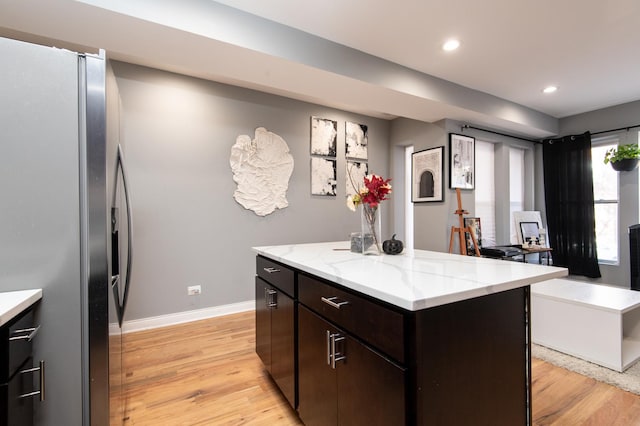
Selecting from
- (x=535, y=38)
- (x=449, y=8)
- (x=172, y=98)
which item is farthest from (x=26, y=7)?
(x=535, y=38)

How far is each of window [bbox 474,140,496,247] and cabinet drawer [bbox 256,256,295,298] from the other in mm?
3653

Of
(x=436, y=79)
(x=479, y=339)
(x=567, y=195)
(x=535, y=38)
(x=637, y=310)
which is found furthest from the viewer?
(x=567, y=195)

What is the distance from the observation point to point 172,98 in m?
3.14

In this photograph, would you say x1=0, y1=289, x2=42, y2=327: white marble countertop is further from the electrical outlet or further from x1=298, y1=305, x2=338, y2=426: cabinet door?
the electrical outlet

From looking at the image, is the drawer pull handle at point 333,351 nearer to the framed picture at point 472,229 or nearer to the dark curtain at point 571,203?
the framed picture at point 472,229

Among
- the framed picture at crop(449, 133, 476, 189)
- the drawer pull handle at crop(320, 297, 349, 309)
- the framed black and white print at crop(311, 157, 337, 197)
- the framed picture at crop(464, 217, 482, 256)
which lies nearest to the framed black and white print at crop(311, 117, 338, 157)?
the framed black and white print at crop(311, 157, 337, 197)

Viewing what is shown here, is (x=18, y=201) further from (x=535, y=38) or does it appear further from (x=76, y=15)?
(x=535, y=38)

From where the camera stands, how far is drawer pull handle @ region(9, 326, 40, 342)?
921 mm

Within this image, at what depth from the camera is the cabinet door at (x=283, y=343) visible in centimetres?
159

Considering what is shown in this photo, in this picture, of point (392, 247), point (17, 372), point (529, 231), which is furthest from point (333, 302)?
point (529, 231)

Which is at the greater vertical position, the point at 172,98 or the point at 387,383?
the point at 172,98

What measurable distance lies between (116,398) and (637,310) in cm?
373

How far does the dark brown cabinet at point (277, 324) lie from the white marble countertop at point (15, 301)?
40.4 inches

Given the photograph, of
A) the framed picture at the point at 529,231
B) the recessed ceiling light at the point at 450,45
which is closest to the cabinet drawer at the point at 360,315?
the recessed ceiling light at the point at 450,45
